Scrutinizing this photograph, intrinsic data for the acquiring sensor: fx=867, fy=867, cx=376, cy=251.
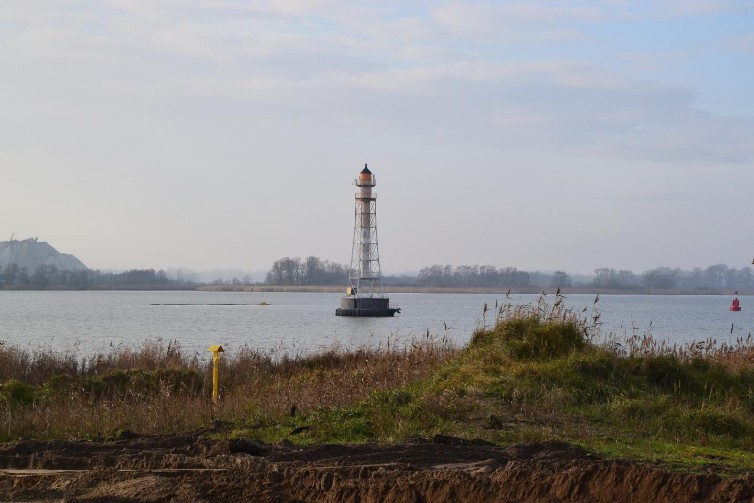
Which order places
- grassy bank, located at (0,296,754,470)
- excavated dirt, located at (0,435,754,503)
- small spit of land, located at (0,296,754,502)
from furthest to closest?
grassy bank, located at (0,296,754,470) → small spit of land, located at (0,296,754,502) → excavated dirt, located at (0,435,754,503)

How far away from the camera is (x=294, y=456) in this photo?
30.4 ft

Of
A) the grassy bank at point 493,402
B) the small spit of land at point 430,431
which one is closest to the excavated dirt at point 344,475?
the small spit of land at point 430,431

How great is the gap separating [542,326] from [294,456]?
24.8 ft

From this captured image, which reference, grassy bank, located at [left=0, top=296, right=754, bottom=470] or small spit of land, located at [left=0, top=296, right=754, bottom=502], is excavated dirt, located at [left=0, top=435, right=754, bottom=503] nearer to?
small spit of land, located at [left=0, top=296, right=754, bottom=502]

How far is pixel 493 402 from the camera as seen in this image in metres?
12.6

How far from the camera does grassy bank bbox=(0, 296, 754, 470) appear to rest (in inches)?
435

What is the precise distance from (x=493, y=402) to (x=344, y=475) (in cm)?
479

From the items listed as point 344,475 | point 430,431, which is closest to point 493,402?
point 430,431

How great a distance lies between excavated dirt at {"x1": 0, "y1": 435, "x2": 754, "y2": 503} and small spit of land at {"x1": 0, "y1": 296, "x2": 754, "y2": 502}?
0.02m

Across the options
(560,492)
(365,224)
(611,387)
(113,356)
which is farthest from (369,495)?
(365,224)

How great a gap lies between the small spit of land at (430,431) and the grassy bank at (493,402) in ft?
0.11

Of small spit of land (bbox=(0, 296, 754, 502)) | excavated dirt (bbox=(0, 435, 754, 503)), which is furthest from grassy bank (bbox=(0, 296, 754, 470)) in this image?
excavated dirt (bbox=(0, 435, 754, 503))

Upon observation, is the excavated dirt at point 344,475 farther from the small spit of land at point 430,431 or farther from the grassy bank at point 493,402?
the grassy bank at point 493,402

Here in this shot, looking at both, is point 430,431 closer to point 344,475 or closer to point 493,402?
point 493,402
